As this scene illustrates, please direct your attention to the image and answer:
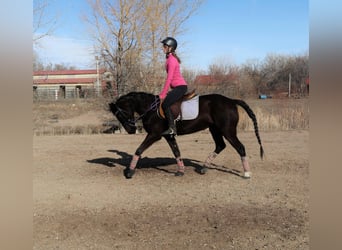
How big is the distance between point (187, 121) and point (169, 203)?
2.02 m

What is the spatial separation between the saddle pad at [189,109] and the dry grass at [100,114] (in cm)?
555

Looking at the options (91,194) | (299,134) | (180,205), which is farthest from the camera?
(299,134)

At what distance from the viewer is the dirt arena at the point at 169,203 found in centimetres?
381

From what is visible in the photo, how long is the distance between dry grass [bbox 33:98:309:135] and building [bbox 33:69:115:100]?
1.36 feet

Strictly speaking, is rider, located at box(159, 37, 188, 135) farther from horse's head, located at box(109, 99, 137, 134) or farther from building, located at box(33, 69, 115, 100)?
building, located at box(33, 69, 115, 100)

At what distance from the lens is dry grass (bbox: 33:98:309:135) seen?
12939mm

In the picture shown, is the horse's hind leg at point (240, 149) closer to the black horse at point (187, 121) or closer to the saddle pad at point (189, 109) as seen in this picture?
the black horse at point (187, 121)

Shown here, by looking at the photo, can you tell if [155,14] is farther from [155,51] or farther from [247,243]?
[247,243]

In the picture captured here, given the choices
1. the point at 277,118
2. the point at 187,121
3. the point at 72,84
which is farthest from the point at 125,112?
the point at 72,84

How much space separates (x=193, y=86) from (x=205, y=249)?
1205cm

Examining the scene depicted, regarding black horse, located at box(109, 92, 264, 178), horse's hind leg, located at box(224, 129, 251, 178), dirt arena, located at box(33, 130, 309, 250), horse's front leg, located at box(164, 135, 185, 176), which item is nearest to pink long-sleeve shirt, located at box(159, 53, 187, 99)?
black horse, located at box(109, 92, 264, 178)
